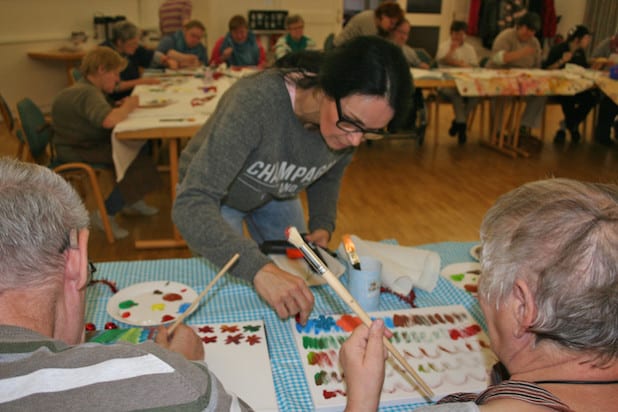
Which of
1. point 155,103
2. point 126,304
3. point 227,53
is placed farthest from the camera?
point 227,53

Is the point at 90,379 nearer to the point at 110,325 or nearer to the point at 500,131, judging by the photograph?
the point at 110,325

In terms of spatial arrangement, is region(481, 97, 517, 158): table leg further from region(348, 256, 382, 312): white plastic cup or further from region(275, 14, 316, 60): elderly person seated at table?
region(348, 256, 382, 312): white plastic cup

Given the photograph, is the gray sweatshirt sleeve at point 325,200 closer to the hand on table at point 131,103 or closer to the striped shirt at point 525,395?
the striped shirt at point 525,395

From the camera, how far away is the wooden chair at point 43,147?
369 cm

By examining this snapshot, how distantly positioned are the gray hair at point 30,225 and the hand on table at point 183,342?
19.4 inches

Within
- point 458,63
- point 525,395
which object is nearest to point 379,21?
point 458,63

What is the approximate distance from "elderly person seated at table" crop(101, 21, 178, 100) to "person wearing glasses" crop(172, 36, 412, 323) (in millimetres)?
3702

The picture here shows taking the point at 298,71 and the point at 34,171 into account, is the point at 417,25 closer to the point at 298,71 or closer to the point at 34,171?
the point at 298,71

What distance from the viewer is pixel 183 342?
4.31 ft

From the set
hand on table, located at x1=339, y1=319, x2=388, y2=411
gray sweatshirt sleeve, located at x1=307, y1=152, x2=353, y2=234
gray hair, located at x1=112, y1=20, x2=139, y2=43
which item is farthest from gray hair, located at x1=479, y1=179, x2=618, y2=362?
gray hair, located at x1=112, y1=20, x2=139, y2=43

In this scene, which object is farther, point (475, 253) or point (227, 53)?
point (227, 53)

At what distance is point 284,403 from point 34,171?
29.4 inches

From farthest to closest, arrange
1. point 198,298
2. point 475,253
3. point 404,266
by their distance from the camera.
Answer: point 475,253 < point 404,266 < point 198,298

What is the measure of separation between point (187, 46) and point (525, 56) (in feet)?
13.7
